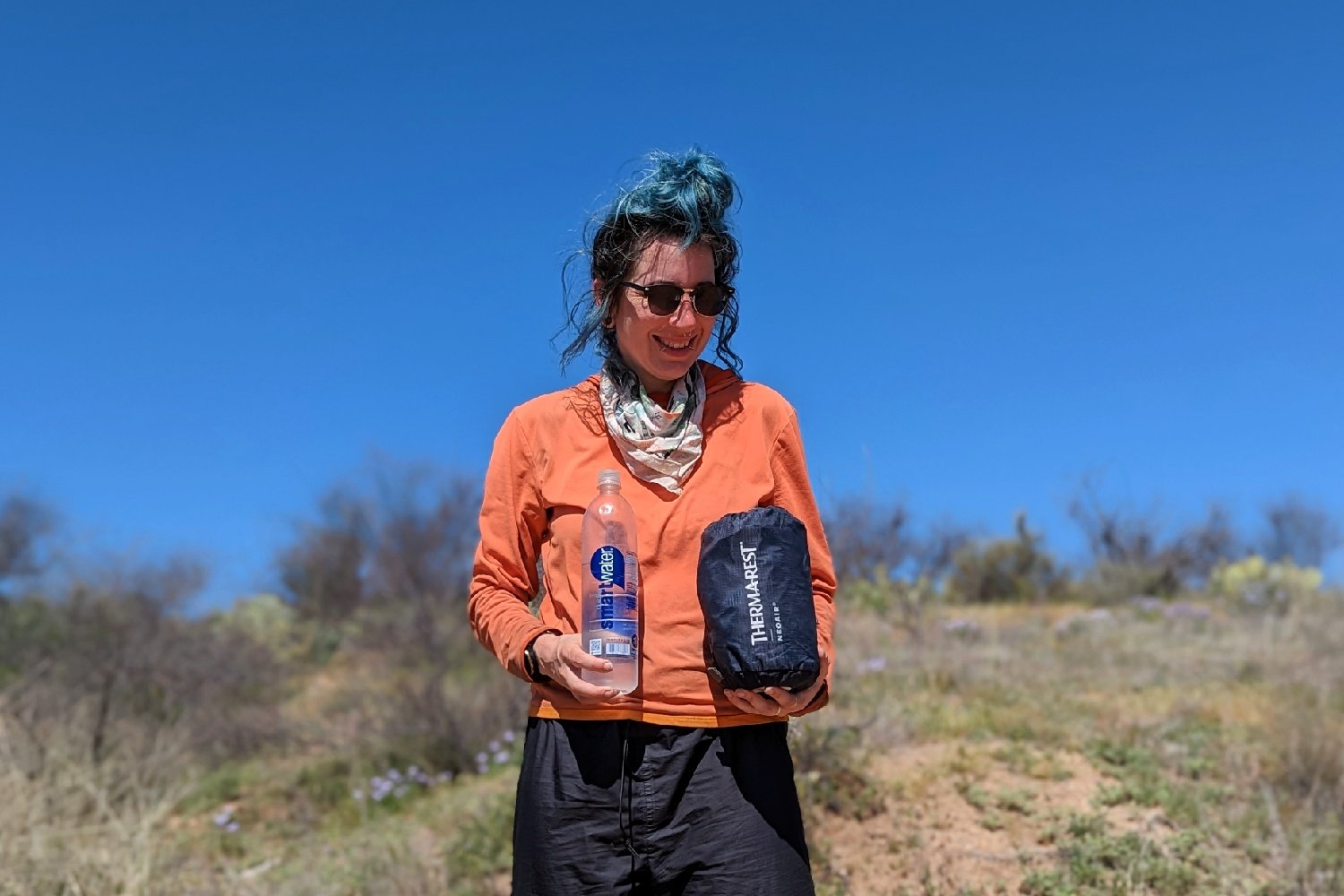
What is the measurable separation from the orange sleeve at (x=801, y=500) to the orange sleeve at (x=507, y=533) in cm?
51

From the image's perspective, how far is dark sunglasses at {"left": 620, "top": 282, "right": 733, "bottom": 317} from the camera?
2.28m

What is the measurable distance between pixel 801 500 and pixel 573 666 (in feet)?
2.13

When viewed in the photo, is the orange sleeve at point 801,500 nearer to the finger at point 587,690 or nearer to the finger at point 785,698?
the finger at point 785,698

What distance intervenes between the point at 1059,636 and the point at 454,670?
556 cm

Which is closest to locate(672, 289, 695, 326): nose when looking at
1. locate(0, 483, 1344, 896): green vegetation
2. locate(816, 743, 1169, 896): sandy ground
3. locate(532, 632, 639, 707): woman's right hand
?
locate(532, 632, 639, 707): woman's right hand

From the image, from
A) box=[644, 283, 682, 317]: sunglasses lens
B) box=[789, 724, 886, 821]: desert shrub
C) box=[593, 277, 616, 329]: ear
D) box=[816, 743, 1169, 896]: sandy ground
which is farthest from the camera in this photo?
box=[789, 724, 886, 821]: desert shrub

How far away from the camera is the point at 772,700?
84.2 inches

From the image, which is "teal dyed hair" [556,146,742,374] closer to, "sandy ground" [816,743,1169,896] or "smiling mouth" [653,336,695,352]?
"smiling mouth" [653,336,695,352]

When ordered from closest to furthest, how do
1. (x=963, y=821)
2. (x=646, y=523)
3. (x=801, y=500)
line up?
1. (x=646, y=523)
2. (x=801, y=500)
3. (x=963, y=821)

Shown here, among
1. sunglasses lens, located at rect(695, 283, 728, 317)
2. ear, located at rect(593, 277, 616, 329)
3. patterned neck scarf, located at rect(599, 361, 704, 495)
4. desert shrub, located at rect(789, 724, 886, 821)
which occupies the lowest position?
desert shrub, located at rect(789, 724, 886, 821)

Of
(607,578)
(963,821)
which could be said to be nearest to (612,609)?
(607,578)

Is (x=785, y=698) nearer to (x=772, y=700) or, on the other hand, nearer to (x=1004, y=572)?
(x=772, y=700)

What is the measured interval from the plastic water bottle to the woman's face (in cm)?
40

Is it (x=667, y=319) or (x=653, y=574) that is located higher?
(x=667, y=319)
